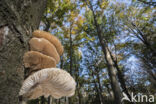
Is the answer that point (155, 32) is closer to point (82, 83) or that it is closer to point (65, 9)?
point (65, 9)

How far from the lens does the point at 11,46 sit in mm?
466

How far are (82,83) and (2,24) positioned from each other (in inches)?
737

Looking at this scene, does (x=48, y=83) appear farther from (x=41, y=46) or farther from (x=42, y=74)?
(x=41, y=46)

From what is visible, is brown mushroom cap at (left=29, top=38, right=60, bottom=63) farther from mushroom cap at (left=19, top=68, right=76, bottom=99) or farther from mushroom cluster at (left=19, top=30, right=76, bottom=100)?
mushroom cap at (left=19, top=68, right=76, bottom=99)

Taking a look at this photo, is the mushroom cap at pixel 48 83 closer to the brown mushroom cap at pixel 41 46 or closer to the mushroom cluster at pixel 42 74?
the mushroom cluster at pixel 42 74

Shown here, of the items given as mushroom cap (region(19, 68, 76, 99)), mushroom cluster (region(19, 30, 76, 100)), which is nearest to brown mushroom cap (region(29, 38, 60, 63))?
mushroom cluster (region(19, 30, 76, 100))

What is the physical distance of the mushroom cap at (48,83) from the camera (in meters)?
0.55

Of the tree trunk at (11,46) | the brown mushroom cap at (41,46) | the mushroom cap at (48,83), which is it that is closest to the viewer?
the tree trunk at (11,46)

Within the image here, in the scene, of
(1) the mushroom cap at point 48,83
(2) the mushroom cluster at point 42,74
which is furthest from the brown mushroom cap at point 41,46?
(1) the mushroom cap at point 48,83

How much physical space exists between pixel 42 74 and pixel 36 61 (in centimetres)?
13

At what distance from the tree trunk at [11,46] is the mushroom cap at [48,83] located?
7 centimetres

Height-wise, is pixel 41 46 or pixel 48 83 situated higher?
pixel 41 46

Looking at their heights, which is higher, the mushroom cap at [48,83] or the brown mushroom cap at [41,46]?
the brown mushroom cap at [41,46]

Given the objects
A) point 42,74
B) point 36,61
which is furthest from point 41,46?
point 42,74
